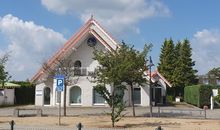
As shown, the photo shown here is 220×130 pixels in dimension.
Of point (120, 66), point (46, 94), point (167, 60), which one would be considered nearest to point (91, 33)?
point (46, 94)

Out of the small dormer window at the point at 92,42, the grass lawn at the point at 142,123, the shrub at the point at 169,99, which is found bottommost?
the grass lawn at the point at 142,123

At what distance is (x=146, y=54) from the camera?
3578 cm

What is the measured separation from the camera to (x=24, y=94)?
201 feet

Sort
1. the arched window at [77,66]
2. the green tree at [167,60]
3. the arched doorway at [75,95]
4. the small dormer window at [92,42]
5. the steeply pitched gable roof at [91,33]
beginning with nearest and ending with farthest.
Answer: the steeply pitched gable roof at [91,33] → the arched window at [77,66] → the arched doorway at [75,95] → the small dormer window at [92,42] → the green tree at [167,60]

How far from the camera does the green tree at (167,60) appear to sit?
76562 mm

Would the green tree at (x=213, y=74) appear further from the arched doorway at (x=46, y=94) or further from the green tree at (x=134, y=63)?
the green tree at (x=134, y=63)

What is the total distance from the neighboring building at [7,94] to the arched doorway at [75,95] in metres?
10.6

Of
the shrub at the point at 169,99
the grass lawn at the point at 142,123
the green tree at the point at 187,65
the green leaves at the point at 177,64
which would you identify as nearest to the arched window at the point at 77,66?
the shrub at the point at 169,99

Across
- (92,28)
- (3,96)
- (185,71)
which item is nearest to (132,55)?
(92,28)

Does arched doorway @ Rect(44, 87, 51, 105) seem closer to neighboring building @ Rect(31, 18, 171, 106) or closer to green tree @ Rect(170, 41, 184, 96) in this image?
neighboring building @ Rect(31, 18, 171, 106)

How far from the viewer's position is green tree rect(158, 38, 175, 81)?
3014 inches

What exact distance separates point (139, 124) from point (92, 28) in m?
24.2

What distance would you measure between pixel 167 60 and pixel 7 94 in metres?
31.5

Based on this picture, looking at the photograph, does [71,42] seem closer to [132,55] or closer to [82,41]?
[82,41]
